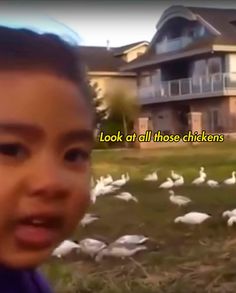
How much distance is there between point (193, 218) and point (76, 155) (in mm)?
Result: 771

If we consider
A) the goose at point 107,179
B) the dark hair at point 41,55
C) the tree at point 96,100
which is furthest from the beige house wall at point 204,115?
the dark hair at point 41,55

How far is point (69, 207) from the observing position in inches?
11.2

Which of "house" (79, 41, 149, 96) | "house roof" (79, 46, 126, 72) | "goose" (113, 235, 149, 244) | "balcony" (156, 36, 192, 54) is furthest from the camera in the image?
"goose" (113, 235, 149, 244)

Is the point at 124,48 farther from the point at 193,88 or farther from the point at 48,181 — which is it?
the point at 48,181

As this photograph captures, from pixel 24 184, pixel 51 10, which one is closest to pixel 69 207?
pixel 24 184

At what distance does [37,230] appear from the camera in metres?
0.28

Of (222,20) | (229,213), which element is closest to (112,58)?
(222,20)

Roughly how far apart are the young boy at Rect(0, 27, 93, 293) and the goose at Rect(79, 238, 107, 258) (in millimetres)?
651

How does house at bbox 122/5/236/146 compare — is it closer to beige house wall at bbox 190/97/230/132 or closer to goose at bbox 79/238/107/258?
beige house wall at bbox 190/97/230/132

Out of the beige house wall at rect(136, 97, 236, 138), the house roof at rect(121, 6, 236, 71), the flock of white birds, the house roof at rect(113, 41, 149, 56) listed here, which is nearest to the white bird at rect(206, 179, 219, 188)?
the flock of white birds

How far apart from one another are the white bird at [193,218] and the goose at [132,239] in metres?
0.07

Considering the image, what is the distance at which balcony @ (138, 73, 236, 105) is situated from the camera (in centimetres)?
93

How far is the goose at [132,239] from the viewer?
100 centimetres

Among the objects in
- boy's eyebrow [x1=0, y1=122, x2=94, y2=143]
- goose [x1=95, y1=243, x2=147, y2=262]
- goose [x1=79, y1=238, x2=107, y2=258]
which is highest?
boy's eyebrow [x1=0, y1=122, x2=94, y2=143]
